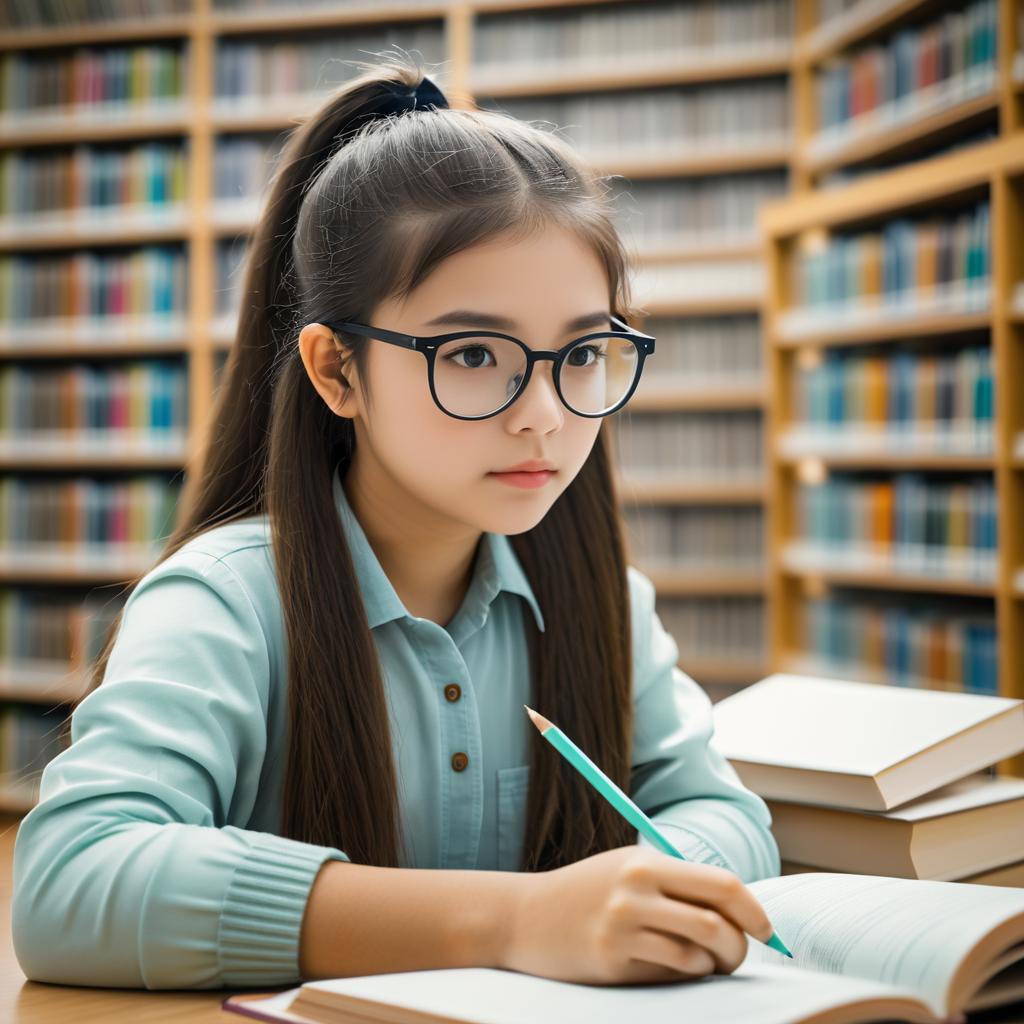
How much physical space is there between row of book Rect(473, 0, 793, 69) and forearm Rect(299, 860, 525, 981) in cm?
359

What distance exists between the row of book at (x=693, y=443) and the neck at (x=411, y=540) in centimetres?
286

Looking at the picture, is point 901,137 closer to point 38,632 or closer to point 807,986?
point 807,986

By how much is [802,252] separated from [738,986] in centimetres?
321

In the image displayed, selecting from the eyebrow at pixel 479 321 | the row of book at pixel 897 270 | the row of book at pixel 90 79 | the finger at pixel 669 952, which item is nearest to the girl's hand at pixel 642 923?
the finger at pixel 669 952

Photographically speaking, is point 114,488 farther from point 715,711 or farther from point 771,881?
point 771,881

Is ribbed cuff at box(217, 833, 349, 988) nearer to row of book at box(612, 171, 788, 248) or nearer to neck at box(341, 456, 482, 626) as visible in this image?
neck at box(341, 456, 482, 626)

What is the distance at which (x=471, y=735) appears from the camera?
90 cm

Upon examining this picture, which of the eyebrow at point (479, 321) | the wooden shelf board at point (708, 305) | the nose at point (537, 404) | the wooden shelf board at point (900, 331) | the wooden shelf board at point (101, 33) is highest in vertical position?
the wooden shelf board at point (101, 33)

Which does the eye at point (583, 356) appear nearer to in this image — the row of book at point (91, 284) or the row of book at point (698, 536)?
the row of book at point (698, 536)

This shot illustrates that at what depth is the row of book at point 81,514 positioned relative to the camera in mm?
4020

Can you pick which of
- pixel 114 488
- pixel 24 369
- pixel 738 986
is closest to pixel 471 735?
pixel 738 986

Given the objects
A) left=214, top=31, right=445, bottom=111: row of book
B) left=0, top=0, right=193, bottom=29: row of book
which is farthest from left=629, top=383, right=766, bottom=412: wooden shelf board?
left=0, top=0, right=193, bottom=29: row of book

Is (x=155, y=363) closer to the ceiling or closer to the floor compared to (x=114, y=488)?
closer to the ceiling

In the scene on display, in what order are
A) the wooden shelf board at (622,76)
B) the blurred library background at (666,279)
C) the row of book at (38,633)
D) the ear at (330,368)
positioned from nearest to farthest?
the ear at (330,368)
the blurred library background at (666,279)
the wooden shelf board at (622,76)
the row of book at (38,633)
